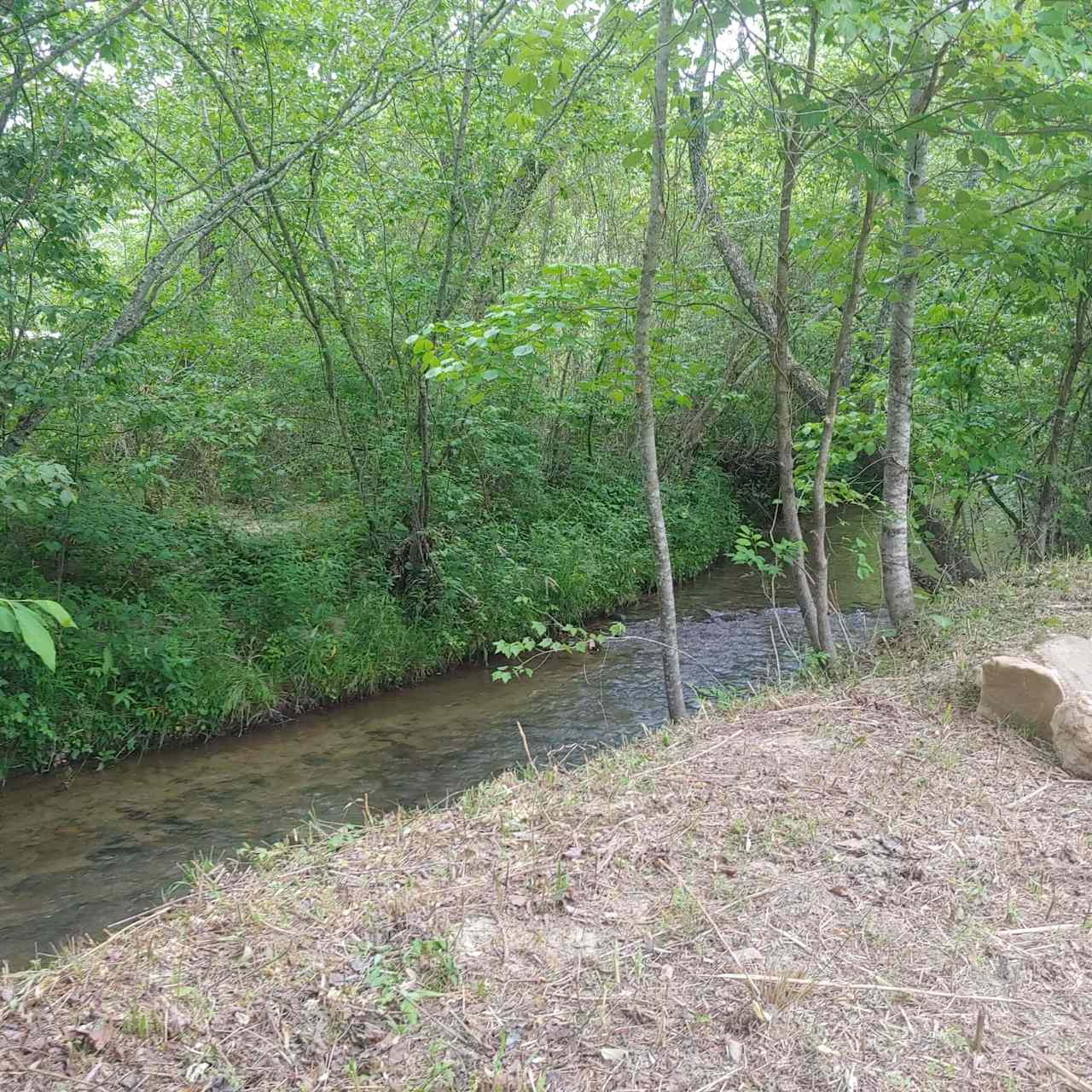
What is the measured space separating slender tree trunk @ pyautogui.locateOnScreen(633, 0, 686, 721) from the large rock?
6.20 feet

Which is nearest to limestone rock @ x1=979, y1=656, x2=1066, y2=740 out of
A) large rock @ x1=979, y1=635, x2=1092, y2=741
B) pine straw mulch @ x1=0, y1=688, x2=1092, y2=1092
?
large rock @ x1=979, y1=635, x2=1092, y2=741

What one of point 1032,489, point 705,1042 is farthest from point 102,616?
point 1032,489

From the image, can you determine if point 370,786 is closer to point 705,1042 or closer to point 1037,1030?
point 705,1042

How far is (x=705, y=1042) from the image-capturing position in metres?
2.27

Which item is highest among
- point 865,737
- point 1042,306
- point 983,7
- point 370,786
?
point 983,7

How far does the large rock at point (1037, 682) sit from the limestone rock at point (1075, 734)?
0.20ft

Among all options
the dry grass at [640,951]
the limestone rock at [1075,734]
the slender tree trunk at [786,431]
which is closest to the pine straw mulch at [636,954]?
the dry grass at [640,951]

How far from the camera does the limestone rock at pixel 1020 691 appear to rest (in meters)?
4.05

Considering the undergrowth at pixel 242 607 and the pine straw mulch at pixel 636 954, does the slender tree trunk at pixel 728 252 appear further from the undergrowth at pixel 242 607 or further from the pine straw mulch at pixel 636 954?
the pine straw mulch at pixel 636 954

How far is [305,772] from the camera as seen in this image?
696 cm

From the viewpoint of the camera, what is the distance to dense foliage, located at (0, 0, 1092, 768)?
498 centimetres

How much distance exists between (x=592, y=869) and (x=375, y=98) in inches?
274

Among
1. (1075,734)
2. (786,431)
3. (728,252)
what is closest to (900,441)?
(786,431)

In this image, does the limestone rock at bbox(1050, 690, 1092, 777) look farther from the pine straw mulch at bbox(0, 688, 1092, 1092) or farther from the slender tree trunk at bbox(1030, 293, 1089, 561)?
the slender tree trunk at bbox(1030, 293, 1089, 561)
